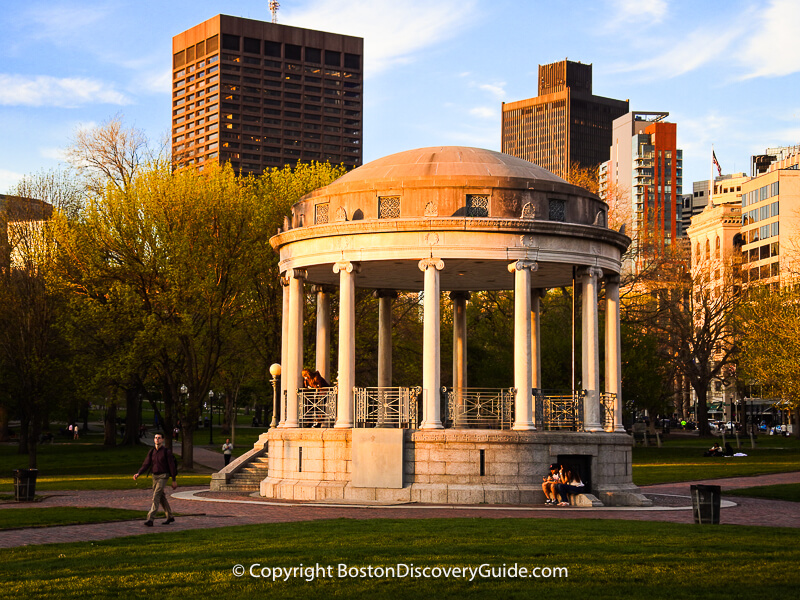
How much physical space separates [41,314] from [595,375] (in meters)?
30.9

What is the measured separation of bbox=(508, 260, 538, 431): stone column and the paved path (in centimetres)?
312

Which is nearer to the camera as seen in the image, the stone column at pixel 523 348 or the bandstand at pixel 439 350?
the bandstand at pixel 439 350

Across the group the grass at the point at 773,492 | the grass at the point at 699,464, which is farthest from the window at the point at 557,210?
the grass at the point at 699,464

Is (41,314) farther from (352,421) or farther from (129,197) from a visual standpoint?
(352,421)

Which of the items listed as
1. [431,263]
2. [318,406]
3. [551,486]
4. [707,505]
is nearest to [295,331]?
[318,406]

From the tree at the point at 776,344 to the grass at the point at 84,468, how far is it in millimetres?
31035

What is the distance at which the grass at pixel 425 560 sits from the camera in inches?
527

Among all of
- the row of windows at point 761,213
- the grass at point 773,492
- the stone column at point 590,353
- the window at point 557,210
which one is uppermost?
the row of windows at point 761,213

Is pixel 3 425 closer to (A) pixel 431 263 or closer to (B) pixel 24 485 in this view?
(B) pixel 24 485

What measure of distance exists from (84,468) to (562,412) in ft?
103

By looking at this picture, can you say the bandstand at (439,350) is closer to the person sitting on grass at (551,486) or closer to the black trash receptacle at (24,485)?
the person sitting on grass at (551,486)

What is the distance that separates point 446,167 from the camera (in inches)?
1277

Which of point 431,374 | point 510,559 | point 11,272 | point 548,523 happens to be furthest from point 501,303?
point 510,559

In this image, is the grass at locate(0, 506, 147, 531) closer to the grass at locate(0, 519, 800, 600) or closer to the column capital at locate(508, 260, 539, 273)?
the grass at locate(0, 519, 800, 600)
